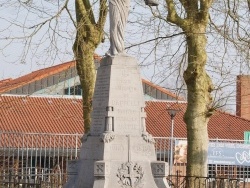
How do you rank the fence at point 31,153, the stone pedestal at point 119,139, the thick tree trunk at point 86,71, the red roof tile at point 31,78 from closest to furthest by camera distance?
the stone pedestal at point 119,139 < the thick tree trunk at point 86,71 < the fence at point 31,153 < the red roof tile at point 31,78

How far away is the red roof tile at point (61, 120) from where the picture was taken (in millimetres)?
38625

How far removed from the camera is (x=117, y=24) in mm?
14867

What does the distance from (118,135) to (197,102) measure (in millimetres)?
5294

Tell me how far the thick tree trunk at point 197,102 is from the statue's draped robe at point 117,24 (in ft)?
14.9

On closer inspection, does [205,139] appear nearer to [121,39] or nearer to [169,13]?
[169,13]

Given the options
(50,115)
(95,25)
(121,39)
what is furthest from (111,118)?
(50,115)

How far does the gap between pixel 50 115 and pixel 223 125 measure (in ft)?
35.2

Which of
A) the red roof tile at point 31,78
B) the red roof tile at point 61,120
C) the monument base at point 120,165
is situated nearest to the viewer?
the monument base at point 120,165

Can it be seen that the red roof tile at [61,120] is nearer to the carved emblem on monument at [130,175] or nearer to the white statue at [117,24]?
the white statue at [117,24]

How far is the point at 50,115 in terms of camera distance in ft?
134

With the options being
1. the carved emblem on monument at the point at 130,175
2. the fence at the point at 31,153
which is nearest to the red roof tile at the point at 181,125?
the fence at the point at 31,153

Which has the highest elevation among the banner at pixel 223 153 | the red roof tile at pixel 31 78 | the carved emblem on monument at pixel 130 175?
the red roof tile at pixel 31 78

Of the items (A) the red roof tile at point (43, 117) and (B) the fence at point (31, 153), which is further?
(A) the red roof tile at point (43, 117)

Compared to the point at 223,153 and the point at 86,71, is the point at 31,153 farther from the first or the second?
the point at 86,71
